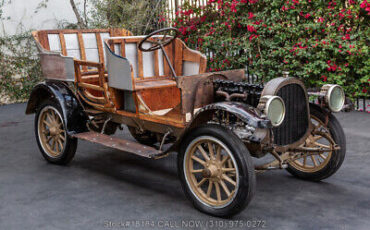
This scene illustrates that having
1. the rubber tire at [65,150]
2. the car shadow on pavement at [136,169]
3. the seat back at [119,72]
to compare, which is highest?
the seat back at [119,72]

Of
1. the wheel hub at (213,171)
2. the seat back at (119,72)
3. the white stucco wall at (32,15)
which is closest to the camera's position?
the wheel hub at (213,171)

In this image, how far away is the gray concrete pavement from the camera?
314 cm

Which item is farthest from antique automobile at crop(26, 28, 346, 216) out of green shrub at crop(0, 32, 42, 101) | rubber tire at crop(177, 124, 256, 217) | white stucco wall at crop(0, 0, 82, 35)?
white stucco wall at crop(0, 0, 82, 35)

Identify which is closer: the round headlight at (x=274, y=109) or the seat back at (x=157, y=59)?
the round headlight at (x=274, y=109)

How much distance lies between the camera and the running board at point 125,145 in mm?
3586

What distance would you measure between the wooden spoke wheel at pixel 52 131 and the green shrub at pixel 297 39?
395 centimetres

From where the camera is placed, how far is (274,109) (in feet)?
9.92

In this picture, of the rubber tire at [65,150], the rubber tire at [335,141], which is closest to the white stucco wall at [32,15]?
the rubber tire at [65,150]

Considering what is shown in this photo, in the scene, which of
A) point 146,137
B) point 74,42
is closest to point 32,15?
point 74,42

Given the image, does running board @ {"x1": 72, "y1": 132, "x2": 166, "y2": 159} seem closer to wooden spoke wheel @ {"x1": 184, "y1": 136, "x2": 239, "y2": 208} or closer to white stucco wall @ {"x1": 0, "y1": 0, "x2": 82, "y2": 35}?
wooden spoke wheel @ {"x1": 184, "y1": 136, "x2": 239, "y2": 208}

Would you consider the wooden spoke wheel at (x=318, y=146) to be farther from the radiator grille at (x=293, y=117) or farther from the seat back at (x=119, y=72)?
the seat back at (x=119, y=72)

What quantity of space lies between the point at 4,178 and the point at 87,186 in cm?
100

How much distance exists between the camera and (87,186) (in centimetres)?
402

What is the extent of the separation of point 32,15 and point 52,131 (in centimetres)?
645
